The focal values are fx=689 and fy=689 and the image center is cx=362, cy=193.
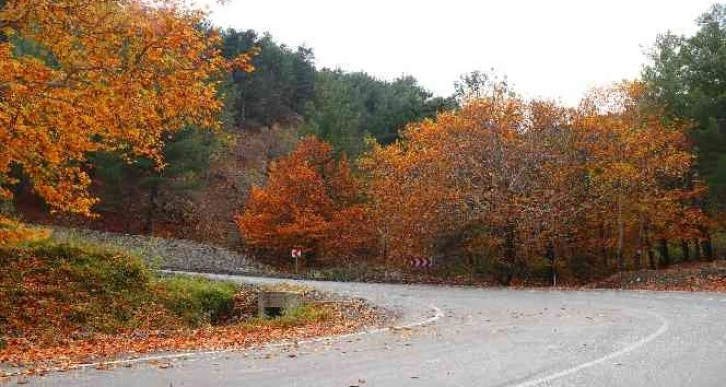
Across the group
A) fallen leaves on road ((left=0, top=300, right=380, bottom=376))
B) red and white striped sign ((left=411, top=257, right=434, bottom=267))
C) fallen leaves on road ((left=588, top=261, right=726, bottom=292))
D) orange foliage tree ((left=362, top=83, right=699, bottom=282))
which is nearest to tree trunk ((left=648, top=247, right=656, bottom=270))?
orange foliage tree ((left=362, top=83, right=699, bottom=282))

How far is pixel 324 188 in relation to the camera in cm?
4156

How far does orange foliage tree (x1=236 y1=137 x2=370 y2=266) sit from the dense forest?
0.33ft

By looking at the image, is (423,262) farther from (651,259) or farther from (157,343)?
(157,343)

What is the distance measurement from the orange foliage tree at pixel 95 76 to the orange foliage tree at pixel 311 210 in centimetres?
2987

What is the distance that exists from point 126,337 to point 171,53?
704cm

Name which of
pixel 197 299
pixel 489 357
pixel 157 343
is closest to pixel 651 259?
pixel 197 299

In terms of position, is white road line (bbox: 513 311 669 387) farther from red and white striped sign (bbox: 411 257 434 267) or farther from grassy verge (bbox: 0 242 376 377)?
red and white striped sign (bbox: 411 257 434 267)

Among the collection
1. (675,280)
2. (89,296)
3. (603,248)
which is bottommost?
(89,296)

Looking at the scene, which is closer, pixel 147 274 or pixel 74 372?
pixel 74 372

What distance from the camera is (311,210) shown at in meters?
40.7

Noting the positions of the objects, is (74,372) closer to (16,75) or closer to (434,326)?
(16,75)

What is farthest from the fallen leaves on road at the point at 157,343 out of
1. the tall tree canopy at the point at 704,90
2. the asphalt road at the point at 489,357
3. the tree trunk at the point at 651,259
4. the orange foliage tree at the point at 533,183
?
the tree trunk at the point at 651,259

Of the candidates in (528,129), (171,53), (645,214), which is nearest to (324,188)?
(528,129)

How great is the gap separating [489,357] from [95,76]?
662 centimetres
